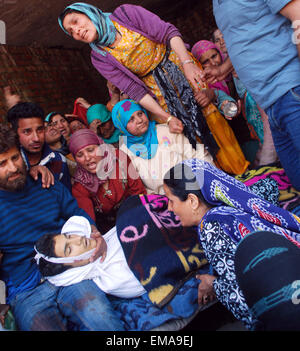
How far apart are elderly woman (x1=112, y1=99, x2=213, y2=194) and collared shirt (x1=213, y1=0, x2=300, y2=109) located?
3.79 feet

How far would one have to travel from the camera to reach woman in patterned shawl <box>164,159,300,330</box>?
3.69ft

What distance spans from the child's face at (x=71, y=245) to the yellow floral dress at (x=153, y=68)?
1241mm

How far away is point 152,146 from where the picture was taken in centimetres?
242

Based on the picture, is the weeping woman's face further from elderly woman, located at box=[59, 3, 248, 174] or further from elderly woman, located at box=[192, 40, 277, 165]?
elderly woman, located at box=[192, 40, 277, 165]

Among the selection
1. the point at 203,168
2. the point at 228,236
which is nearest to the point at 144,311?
the point at 228,236

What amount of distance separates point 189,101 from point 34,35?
267cm

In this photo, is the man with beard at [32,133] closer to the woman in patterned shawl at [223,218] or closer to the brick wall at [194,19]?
the woman in patterned shawl at [223,218]

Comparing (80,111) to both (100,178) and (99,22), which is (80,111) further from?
(99,22)

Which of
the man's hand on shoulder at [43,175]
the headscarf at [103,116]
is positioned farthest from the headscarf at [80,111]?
the man's hand on shoulder at [43,175]

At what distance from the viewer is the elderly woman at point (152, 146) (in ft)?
7.92

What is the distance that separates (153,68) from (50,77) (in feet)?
9.26

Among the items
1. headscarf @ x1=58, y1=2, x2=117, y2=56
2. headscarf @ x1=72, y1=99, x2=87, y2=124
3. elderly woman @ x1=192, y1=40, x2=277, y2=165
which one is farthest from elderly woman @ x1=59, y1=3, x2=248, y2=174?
headscarf @ x1=72, y1=99, x2=87, y2=124

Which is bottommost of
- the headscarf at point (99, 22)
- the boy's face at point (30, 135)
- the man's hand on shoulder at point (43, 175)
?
the man's hand on shoulder at point (43, 175)

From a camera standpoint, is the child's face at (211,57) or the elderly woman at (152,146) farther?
the child's face at (211,57)
